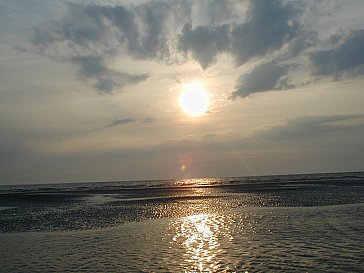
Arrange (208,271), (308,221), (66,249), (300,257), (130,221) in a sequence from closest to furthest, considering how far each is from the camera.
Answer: (208,271) < (300,257) < (66,249) < (308,221) < (130,221)

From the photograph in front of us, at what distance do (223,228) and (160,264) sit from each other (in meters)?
10.4

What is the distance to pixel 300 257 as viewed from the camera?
57.1ft

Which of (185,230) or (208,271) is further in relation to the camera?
(185,230)

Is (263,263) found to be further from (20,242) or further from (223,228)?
(20,242)

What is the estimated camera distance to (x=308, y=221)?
28.8m

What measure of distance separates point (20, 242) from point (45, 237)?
1.91 meters

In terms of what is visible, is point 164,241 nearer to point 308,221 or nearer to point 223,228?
point 223,228

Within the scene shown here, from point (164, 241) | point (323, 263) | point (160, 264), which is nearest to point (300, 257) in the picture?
point (323, 263)

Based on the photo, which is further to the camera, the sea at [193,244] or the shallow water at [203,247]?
the sea at [193,244]

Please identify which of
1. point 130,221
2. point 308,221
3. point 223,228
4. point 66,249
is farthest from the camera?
point 130,221

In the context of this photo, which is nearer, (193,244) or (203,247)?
(203,247)

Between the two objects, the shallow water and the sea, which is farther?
the sea

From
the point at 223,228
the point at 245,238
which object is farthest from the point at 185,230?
the point at 245,238

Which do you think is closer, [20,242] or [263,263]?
[263,263]
